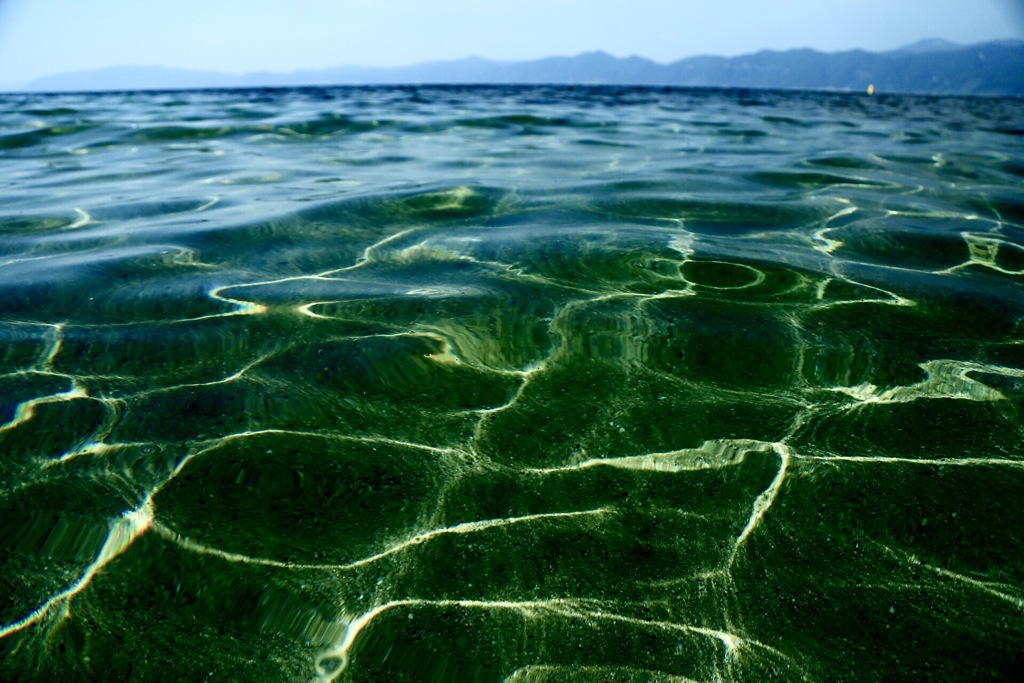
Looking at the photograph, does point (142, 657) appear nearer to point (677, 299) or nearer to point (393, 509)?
point (393, 509)

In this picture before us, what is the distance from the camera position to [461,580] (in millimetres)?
1107

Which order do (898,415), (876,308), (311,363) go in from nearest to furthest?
1. (898,415)
2. (311,363)
3. (876,308)

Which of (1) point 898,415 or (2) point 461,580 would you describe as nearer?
(2) point 461,580

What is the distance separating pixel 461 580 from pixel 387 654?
18cm

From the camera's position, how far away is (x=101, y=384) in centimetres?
167

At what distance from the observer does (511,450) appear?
1.46 meters

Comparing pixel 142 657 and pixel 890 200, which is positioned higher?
pixel 890 200

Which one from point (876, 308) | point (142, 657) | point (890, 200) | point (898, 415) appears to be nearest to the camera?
point (142, 657)

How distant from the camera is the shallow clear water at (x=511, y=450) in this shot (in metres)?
1.01

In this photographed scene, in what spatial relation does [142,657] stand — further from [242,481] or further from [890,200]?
[890,200]

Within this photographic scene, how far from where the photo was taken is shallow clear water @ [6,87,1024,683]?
1006mm

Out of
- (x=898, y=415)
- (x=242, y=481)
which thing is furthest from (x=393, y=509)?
A: (x=898, y=415)

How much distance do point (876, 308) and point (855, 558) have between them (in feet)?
4.30

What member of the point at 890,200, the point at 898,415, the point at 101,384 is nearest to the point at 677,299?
the point at 898,415
